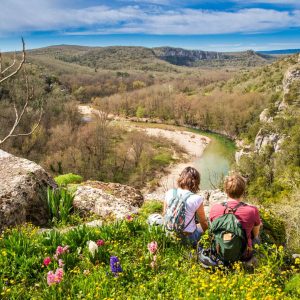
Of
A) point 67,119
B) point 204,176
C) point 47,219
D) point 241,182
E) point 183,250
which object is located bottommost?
point 204,176

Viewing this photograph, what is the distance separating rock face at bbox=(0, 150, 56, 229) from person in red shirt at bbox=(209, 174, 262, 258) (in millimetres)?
4070

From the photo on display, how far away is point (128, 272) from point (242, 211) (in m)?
1.83

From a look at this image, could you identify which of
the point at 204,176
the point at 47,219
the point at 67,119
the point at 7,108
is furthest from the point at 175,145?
the point at 47,219

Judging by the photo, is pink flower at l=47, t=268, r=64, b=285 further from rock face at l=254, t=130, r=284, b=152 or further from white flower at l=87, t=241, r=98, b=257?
rock face at l=254, t=130, r=284, b=152

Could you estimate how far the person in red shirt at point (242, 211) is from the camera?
15.0 feet

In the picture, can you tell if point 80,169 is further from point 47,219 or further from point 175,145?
point 47,219

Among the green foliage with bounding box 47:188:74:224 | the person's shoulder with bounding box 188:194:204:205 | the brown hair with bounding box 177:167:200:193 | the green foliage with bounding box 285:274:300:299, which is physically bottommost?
the green foliage with bounding box 47:188:74:224

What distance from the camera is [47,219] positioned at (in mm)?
7121

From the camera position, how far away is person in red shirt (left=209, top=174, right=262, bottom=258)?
4559mm

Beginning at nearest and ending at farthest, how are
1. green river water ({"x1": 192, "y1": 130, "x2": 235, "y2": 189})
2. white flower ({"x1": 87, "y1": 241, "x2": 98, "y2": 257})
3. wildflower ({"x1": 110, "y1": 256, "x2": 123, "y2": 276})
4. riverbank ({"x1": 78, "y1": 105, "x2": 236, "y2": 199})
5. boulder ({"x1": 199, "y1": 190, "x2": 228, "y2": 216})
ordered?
wildflower ({"x1": 110, "y1": 256, "x2": 123, "y2": 276})
white flower ({"x1": 87, "y1": 241, "x2": 98, "y2": 257})
boulder ({"x1": 199, "y1": 190, "x2": 228, "y2": 216})
riverbank ({"x1": 78, "y1": 105, "x2": 236, "y2": 199})
green river water ({"x1": 192, "y1": 130, "x2": 235, "y2": 189})

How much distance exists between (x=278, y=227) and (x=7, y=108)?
5913cm

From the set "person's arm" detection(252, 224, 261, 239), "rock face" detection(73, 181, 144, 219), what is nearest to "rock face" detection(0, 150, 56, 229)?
"rock face" detection(73, 181, 144, 219)

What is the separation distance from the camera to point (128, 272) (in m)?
4.36

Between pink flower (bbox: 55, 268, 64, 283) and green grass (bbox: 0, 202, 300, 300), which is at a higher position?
pink flower (bbox: 55, 268, 64, 283)
